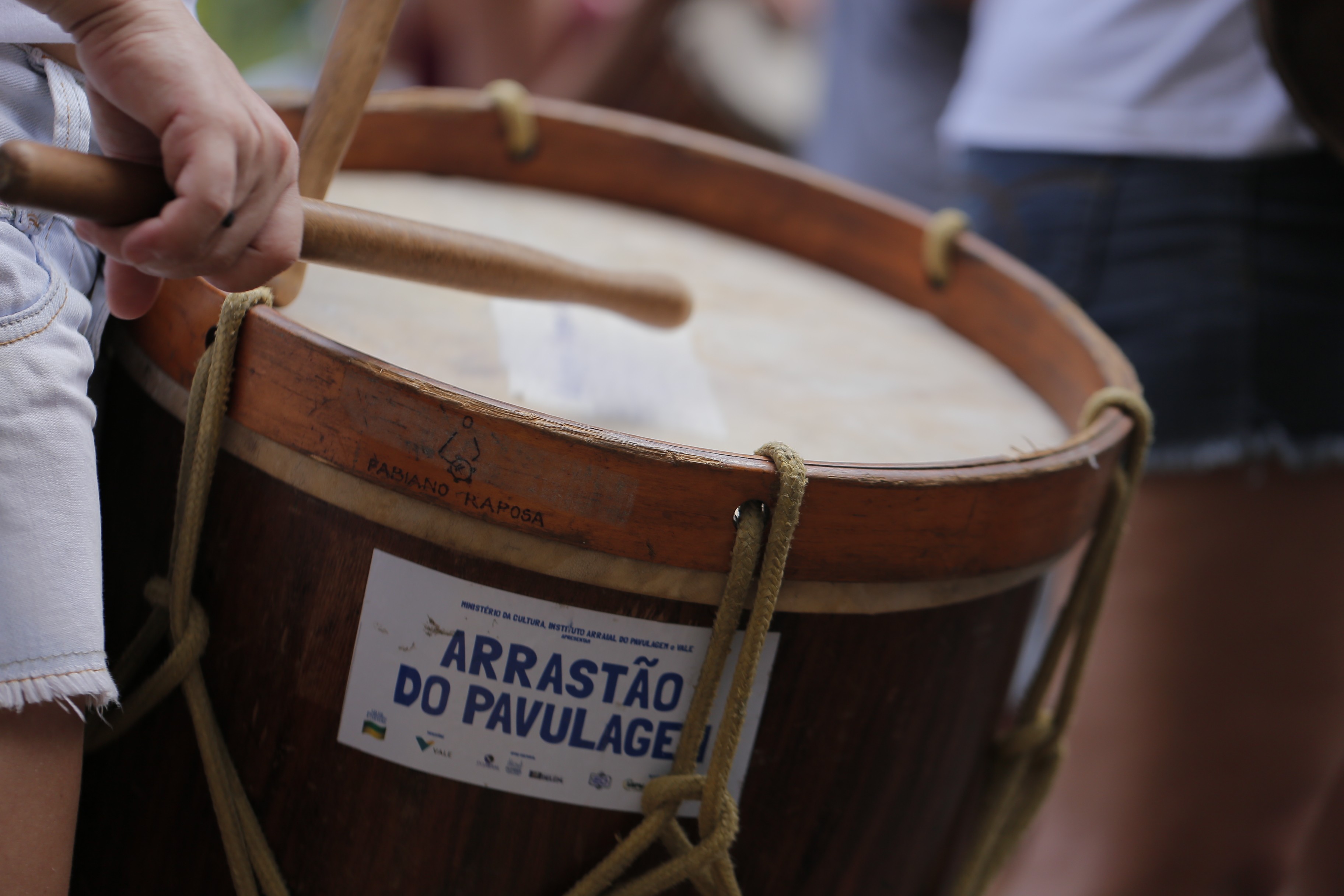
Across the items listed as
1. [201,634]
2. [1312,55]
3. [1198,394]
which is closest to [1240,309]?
[1198,394]

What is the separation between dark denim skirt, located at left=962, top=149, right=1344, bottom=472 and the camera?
966 millimetres

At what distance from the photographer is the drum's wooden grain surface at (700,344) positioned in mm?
662

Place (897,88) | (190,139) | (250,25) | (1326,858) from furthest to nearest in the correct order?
1. (250,25)
2. (897,88)
3. (1326,858)
4. (190,139)

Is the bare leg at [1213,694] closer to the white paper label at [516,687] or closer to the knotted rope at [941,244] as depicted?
the knotted rope at [941,244]

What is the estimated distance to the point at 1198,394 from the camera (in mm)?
979

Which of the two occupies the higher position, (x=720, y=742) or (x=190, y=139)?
(x=190, y=139)

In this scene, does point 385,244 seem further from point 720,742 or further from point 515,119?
point 515,119

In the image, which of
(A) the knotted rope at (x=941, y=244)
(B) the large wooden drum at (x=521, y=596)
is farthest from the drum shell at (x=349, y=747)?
(A) the knotted rope at (x=941, y=244)

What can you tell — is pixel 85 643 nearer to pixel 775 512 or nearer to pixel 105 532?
pixel 105 532

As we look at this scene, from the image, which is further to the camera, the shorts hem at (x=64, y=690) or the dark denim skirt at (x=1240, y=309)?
the dark denim skirt at (x=1240, y=309)

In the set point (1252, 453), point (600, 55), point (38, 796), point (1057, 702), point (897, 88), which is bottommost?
point (38, 796)

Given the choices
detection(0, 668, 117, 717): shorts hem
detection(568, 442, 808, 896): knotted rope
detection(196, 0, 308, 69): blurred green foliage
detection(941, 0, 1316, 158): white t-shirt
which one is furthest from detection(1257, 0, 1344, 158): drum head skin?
detection(196, 0, 308, 69): blurred green foliage

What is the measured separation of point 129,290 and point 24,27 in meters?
0.13

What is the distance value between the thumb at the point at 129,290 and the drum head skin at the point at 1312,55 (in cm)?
80
